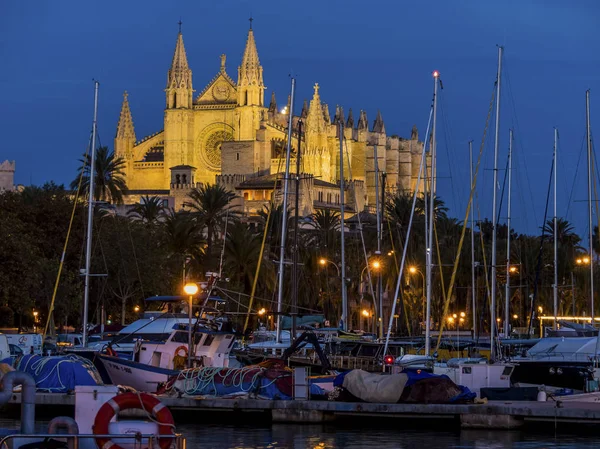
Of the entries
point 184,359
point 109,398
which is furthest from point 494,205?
point 109,398

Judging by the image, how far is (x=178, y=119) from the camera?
161 metres

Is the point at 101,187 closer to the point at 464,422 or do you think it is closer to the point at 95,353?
the point at 95,353

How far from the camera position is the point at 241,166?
495ft

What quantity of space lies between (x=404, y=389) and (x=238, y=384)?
13.3 ft

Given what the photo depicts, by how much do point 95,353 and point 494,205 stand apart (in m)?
16.5

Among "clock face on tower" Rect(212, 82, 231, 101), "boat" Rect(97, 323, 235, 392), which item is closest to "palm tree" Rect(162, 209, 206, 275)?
"boat" Rect(97, 323, 235, 392)

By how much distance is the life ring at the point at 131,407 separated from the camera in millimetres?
18859

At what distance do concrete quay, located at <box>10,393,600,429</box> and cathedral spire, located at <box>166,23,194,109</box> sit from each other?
437 feet

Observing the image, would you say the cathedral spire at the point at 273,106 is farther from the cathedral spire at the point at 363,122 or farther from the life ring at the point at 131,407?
the life ring at the point at 131,407

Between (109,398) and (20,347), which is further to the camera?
(20,347)

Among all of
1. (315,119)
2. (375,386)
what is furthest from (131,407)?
(315,119)

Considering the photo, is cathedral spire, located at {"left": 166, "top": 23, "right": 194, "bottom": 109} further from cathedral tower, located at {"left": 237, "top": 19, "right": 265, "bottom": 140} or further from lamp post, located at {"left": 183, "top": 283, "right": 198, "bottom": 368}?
lamp post, located at {"left": 183, "top": 283, "right": 198, "bottom": 368}

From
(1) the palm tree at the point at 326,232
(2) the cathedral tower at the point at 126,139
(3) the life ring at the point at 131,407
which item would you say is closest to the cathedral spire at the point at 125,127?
(2) the cathedral tower at the point at 126,139

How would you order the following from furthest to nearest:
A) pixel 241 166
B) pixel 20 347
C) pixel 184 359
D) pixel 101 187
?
pixel 241 166
pixel 101 187
pixel 20 347
pixel 184 359
